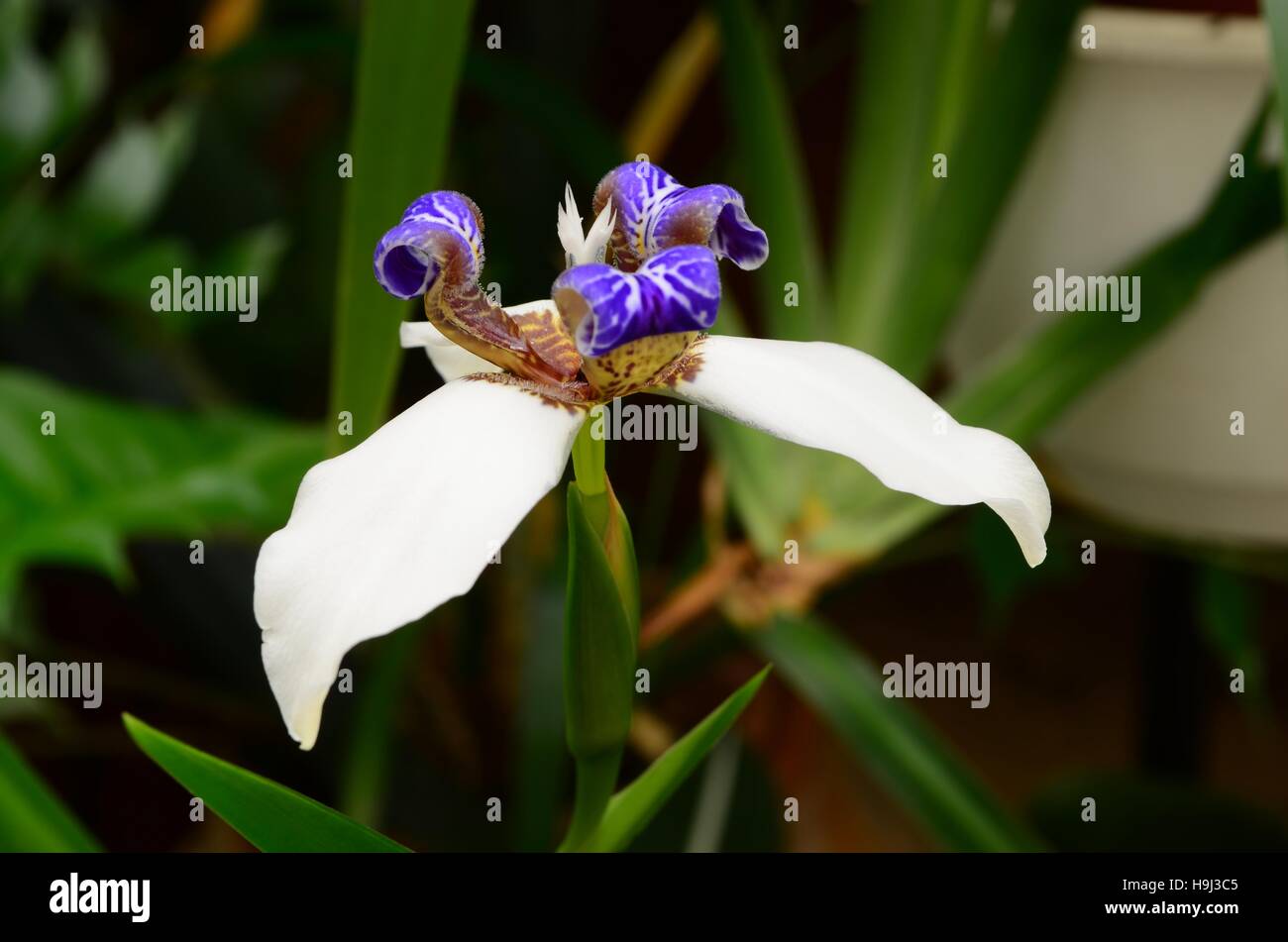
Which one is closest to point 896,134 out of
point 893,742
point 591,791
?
point 893,742

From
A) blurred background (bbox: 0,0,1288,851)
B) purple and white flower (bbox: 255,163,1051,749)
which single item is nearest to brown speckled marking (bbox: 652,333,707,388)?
purple and white flower (bbox: 255,163,1051,749)

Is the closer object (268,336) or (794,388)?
(794,388)

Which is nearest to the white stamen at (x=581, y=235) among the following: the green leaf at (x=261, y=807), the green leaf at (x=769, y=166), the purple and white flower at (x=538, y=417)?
the purple and white flower at (x=538, y=417)

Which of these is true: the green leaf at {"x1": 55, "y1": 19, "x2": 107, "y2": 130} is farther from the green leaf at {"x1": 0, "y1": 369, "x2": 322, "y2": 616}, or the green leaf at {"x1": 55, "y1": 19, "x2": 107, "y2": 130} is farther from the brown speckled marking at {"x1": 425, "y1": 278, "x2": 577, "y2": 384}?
the brown speckled marking at {"x1": 425, "y1": 278, "x2": 577, "y2": 384}

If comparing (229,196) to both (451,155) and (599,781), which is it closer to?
(451,155)

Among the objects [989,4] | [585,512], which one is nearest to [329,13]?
[989,4]

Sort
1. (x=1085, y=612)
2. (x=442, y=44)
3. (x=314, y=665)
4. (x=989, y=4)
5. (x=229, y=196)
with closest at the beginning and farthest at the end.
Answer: (x=314, y=665)
(x=442, y=44)
(x=989, y=4)
(x=229, y=196)
(x=1085, y=612)
